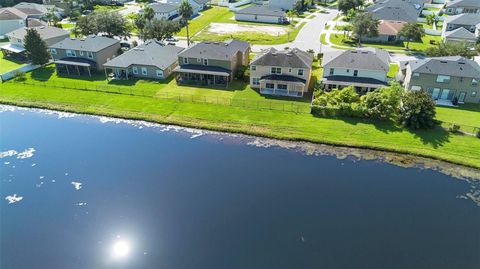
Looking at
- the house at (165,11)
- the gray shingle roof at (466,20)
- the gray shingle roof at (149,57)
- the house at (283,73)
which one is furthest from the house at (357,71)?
the house at (165,11)

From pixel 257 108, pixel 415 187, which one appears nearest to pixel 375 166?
pixel 415 187

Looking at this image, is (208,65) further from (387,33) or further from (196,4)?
(196,4)

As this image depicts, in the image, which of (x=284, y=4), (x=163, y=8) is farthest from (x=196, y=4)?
(x=284, y=4)

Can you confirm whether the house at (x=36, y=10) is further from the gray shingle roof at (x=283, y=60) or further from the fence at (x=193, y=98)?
the gray shingle roof at (x=283, y=60)

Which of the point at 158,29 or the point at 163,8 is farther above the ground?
the point at 163,8

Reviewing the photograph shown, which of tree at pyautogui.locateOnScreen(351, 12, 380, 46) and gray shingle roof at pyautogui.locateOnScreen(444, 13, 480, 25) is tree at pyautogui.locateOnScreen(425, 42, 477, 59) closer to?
tree at pyautogui.locateOnScreen(351, 12, 380, 46)
